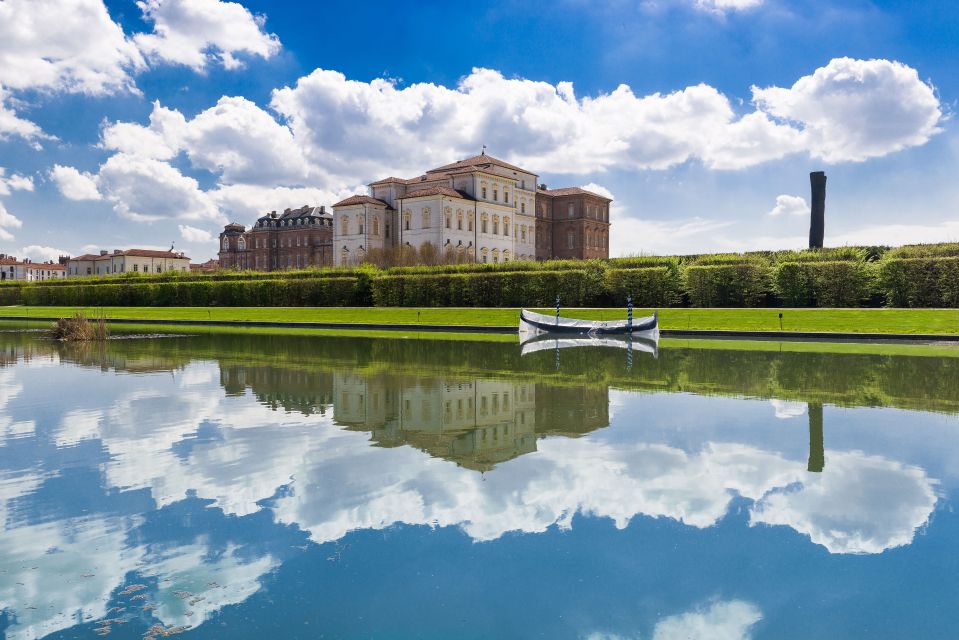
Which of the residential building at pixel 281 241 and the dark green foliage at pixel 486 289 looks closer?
the dark green foliage at pixel 486 289

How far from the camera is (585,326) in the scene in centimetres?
2458

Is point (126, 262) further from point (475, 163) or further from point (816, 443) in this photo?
point (816, 443)

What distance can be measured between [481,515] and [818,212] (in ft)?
128

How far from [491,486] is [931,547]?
3.03 m

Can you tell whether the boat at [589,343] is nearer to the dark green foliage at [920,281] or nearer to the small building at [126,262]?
the dark green foliage at [920,281]

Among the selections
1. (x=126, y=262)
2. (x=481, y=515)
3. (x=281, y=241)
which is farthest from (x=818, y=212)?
(x=126, y=262)

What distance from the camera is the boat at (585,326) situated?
23.7 meters

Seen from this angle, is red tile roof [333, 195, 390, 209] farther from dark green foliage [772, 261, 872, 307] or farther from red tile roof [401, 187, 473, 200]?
dark green foliage [772, 261, 872, 307]

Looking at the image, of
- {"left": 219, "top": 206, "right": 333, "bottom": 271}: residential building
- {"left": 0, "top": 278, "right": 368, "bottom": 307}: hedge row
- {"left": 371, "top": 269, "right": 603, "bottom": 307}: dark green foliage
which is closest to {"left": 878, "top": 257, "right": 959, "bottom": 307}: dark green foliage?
{"left": 371, "top": 269, "right": 603, "bottom": 307}: dark green foliage

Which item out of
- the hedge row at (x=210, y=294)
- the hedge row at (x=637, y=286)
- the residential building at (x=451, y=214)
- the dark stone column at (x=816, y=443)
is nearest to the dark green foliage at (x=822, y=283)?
the hedge row at (x=637, y=286)

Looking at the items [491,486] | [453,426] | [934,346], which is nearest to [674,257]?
[934,346]

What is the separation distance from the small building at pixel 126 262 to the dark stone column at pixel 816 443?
121021 mm

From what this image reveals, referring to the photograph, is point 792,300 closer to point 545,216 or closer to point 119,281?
point 119,281

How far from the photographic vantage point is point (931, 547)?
4.43 metres
